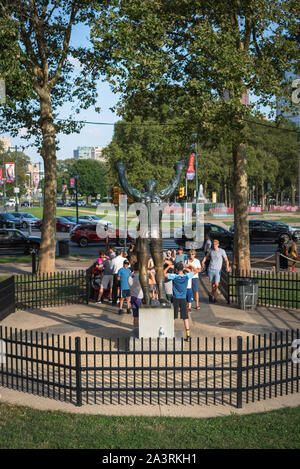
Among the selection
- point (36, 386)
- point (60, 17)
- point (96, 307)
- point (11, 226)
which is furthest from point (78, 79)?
point (11, 226)

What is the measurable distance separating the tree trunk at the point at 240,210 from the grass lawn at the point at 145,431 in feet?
40.7

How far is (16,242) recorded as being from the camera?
32.3m

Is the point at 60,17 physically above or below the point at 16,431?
above

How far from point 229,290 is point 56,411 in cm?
920

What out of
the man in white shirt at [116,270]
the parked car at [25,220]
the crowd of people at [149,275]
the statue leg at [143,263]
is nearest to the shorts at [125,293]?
the crowd of people at [149,275]

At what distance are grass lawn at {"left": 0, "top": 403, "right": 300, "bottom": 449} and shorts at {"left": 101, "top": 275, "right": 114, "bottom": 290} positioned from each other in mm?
8425

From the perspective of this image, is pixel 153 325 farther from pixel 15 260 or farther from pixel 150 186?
pixel 15 260

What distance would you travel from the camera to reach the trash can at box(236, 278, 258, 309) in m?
15.6

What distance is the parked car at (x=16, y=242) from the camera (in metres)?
31.9

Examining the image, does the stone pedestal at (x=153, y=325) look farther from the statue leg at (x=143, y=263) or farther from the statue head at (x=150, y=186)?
the statue head at (x=150, y=186)

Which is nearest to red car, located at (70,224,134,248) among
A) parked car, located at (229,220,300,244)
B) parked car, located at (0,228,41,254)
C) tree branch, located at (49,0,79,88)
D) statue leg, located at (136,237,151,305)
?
→ parked car, located at (0,228,41,254)
